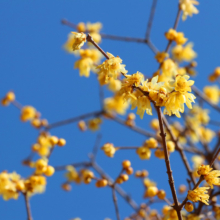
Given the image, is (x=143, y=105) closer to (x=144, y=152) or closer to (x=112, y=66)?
(x=112, y=66)

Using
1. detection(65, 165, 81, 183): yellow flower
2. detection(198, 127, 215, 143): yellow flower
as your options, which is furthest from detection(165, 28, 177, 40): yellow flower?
detection(198, 127, 215, 143): yellow flower

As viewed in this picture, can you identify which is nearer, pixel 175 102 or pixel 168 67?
pixel 175 102

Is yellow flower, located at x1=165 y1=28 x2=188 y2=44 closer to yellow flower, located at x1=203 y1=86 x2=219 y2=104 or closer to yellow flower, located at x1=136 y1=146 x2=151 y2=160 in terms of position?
yellow flower, located at x1=136 y1=146 x2=151 y2=160

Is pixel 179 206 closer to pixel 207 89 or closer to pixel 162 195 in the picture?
pixel 162 195

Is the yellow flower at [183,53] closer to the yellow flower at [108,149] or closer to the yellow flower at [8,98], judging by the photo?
the yellow flower at [108,149]

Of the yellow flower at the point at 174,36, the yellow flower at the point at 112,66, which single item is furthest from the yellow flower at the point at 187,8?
the yellow flower at the point at 112,66

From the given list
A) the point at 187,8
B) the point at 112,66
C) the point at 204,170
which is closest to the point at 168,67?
the point at 187,8

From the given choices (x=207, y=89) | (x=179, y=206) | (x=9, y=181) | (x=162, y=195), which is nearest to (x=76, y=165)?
(x=9, y=181)
